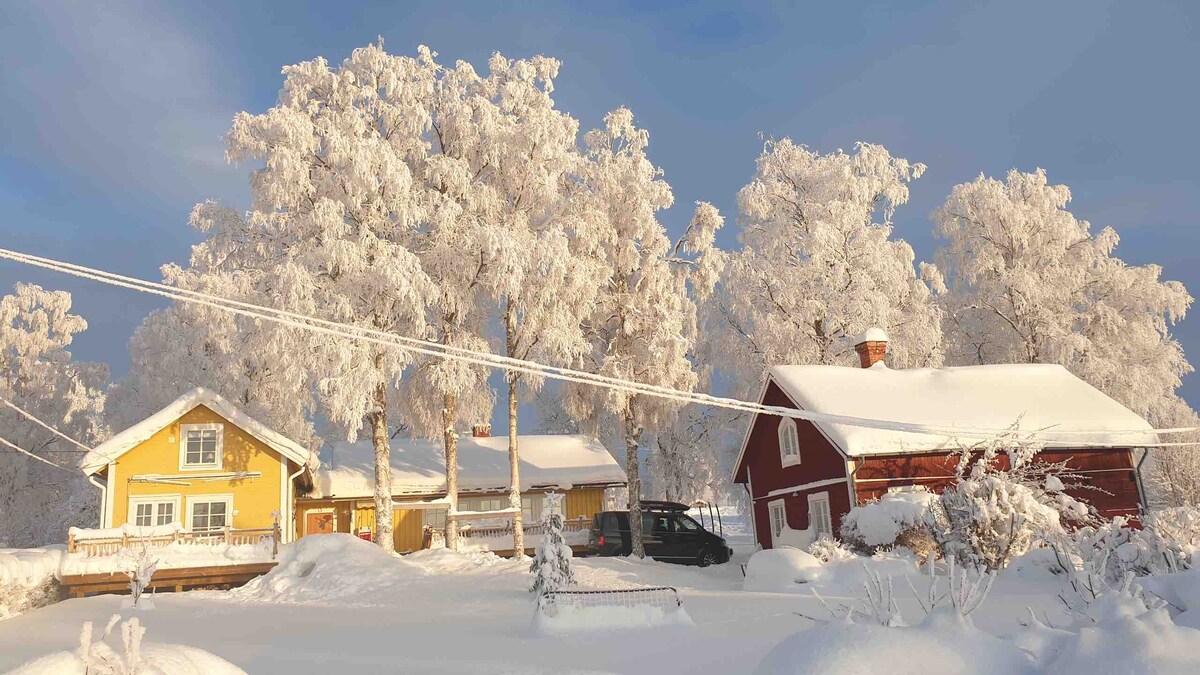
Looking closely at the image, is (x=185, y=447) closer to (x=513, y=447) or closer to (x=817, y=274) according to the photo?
(x=513, y=447)

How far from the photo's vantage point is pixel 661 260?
1074 inches

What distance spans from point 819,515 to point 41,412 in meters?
33.9

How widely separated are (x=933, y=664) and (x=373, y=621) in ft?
36.9

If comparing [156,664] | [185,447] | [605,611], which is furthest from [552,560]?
[185,447]

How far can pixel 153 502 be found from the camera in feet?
79.5

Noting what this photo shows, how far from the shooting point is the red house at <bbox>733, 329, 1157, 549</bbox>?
21.0 meters

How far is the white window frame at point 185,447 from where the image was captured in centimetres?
2456

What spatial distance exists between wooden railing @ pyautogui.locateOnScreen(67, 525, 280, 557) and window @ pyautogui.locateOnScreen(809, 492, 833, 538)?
46.8 ft

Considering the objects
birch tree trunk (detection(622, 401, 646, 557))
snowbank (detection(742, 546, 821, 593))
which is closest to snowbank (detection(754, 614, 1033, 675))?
snowbank (detection(742, 546, 821, 593))

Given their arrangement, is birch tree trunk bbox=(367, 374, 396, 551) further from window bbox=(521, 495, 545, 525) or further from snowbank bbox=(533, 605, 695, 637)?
snowbank bbox=(533, 605, 695, 637)

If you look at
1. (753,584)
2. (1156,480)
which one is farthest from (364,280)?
(1156,480)

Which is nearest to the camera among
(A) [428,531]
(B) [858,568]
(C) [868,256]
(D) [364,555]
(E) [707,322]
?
(B) [858,568]

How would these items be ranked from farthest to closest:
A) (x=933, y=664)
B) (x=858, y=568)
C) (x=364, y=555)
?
(x=364, y=555)
(x=858, y=568)
(x=933, y=664)

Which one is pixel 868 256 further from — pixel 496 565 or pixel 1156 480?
pixel 496 565
